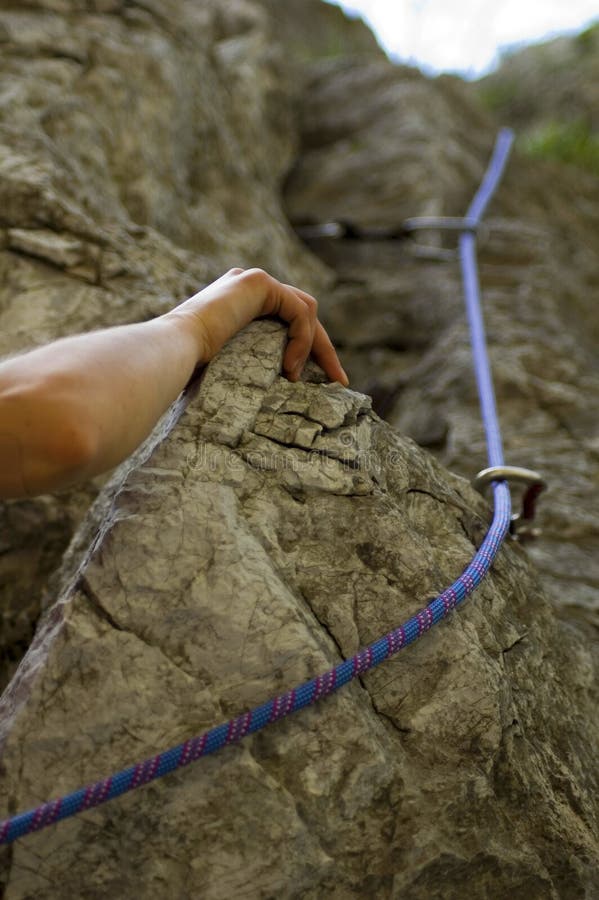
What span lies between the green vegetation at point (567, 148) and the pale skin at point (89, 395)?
436cm

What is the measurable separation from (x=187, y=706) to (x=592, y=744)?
2.53 ft

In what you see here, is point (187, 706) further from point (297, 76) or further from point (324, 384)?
point (297, 76)

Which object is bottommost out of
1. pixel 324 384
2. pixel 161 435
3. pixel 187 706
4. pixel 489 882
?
pixel 489 882

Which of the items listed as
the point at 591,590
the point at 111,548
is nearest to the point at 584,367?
the point at 591,590

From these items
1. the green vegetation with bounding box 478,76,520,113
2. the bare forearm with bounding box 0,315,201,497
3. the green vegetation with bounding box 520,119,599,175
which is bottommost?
the bare forearm with bounding box 0,315,201,497

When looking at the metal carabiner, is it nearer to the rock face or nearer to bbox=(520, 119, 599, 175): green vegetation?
the rock face

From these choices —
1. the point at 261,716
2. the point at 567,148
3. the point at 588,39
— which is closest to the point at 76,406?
the point at 261,716

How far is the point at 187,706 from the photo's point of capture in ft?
3.34

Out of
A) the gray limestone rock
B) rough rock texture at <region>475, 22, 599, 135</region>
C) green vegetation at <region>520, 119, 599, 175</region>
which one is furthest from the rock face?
rough rock texture at <region>475, 22, 599, 135</region>

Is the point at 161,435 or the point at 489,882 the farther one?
the point at 161,435

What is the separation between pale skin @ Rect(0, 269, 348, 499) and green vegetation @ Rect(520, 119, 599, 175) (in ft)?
14.3

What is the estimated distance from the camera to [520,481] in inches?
65.4

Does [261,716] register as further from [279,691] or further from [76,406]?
[76,406]

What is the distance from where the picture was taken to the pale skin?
2.99ft
